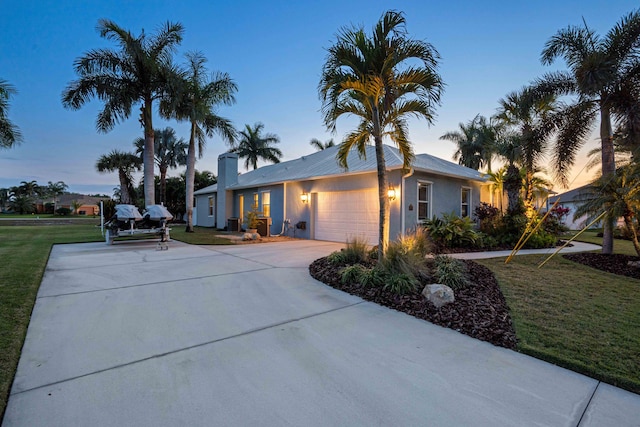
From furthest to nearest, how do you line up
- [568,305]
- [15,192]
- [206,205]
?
[15,192]
[206,205]
[568,305]

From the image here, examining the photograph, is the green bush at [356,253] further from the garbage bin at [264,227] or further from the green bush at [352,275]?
the garbage bin at [264,227]

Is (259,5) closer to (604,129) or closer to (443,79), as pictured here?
(443,79)

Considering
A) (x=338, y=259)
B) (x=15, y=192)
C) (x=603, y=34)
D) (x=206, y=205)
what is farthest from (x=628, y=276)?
(x=15, y=192)

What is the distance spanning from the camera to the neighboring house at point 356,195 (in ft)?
33.4

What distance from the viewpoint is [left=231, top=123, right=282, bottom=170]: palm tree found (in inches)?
1176

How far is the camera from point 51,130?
16.6 metres

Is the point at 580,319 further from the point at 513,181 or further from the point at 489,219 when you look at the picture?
the point at 513,181

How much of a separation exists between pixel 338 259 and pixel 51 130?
19.6 metres

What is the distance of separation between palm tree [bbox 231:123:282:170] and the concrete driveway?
26.9 meters

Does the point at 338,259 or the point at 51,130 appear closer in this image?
the point at 338,259

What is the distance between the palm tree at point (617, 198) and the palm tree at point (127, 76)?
15.6 meters

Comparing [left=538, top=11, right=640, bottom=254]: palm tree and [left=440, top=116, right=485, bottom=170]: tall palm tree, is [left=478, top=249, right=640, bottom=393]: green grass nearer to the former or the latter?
[left=538, top=11, right=640, bottom=254]: palm tree

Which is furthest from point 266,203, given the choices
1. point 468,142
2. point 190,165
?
point 468,142

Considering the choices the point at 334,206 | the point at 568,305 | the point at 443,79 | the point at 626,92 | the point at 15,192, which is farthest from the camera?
the point at 15,192
